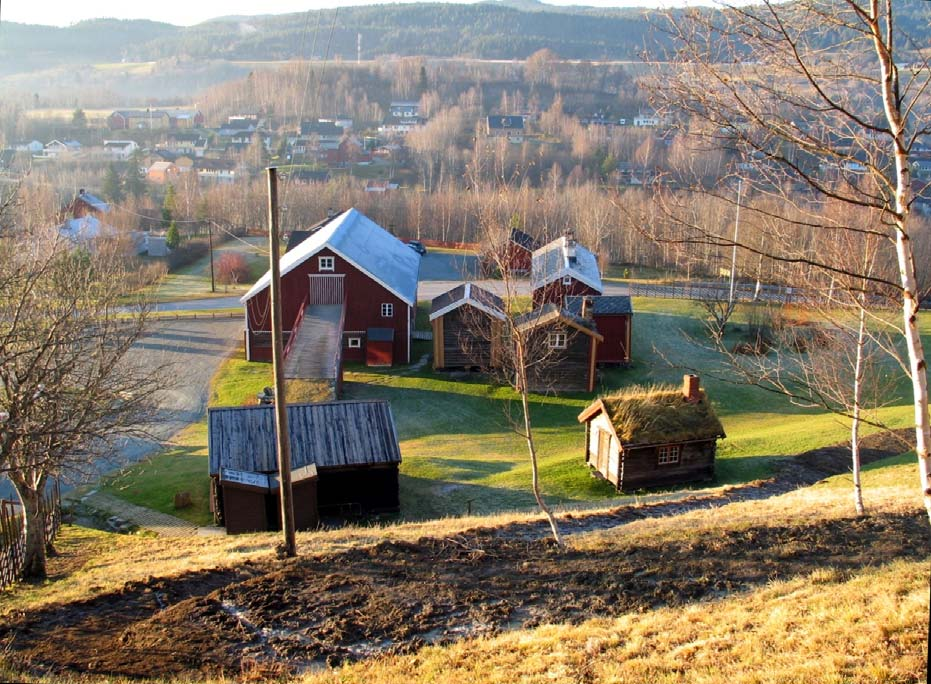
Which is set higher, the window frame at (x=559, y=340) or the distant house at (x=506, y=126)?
the distant house at (x=506, y=126)

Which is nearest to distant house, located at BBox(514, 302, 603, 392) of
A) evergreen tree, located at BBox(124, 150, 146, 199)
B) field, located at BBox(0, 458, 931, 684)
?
field, located at BBox(0, 458, 931, 684)

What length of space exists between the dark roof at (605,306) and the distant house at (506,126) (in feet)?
287

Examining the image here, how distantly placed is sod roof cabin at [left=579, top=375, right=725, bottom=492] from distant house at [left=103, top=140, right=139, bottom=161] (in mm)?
106287

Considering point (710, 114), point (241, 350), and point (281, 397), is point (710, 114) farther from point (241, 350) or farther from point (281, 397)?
point (241, 350)

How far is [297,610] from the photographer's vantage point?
10.5m

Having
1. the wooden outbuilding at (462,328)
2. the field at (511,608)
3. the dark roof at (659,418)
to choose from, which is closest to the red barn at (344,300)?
the wooden outbuilding at (462,328)

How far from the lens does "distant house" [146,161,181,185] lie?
9781 cm

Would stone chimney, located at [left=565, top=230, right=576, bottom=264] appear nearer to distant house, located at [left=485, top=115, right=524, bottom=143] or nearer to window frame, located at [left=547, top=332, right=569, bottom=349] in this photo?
window frame, located at [left=547, top=332, right=569, bottom=349]

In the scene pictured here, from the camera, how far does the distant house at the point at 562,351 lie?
98.5 feet

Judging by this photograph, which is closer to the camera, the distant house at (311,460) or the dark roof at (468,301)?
the distant house at (311,460)

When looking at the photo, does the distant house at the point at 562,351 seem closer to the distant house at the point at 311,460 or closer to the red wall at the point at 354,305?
the red wall at the point at 354,305

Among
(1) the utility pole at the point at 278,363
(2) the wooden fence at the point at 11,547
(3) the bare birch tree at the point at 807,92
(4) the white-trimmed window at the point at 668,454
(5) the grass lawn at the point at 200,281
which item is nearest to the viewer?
(3) the bare birch tree at the point at 807,92

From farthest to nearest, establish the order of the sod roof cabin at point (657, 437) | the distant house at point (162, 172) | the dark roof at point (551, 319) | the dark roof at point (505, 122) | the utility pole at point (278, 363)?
1. the dark roof at point (505, 122)
2. the distant house at point (162, 172)
3. the dark roof at point (551, 319)
4. the sod roof cabin at point (657, 437)
5. the utility pole at point (278, 363)

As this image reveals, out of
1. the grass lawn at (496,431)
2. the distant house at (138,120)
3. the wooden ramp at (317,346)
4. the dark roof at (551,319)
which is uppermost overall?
the distant house at (138,120)
